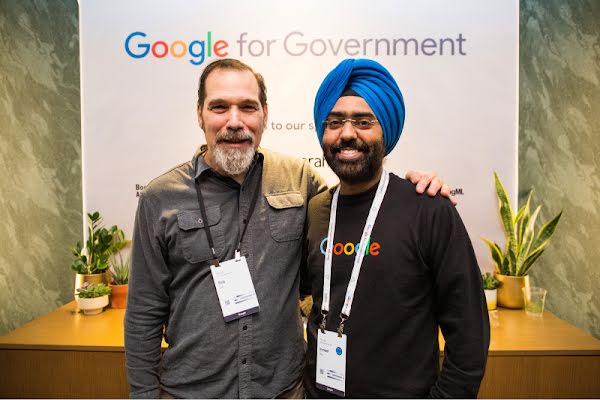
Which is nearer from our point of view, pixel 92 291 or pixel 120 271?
pixel 92 291

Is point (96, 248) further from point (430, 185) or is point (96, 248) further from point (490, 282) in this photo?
point (490, 282)

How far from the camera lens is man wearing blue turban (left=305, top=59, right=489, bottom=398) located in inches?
59.3

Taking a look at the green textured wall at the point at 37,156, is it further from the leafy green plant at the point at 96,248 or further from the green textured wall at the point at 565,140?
the green textured wall at the point at 565,140

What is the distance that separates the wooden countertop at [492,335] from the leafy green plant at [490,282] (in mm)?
184

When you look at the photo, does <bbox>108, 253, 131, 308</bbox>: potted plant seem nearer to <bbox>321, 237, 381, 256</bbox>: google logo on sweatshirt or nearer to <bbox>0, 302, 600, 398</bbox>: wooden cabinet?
<bbox>0, 302, 600, 398</bbox>: wooden cabinet

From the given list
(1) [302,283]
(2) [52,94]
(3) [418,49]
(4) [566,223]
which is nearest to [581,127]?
(4) [566,223]

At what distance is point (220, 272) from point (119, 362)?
4.04 ft

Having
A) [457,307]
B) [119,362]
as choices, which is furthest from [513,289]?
[119,362]

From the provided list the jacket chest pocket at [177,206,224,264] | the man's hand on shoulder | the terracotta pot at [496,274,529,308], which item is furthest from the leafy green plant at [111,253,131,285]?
the terracotta pot at [496,274,529,308]

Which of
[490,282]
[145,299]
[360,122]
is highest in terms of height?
[360,122]

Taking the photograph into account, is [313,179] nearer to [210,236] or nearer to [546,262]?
[210,236]

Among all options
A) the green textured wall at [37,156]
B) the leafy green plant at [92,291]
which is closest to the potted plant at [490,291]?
the leafy green plant at [92,291]

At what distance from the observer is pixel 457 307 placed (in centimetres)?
150

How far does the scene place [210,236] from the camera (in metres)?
1.84
